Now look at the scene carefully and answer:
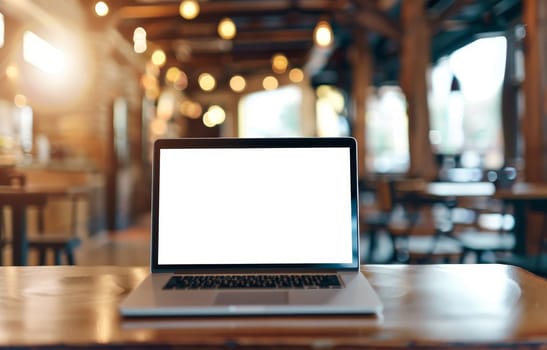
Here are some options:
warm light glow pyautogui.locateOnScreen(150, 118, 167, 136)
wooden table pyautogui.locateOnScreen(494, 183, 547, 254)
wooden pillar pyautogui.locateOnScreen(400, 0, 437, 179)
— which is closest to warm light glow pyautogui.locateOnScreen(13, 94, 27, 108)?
warm light glow pyautogui.locateOnScreen(150, 118, 167, 136)

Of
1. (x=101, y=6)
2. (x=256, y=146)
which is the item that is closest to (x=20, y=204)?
(x=101, y=6)

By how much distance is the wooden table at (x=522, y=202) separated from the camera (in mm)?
3475

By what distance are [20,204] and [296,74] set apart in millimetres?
10316

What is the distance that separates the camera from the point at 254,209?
1250 mm

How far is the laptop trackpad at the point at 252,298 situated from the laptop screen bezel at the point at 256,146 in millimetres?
199

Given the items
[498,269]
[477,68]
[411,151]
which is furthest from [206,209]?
[477,68]

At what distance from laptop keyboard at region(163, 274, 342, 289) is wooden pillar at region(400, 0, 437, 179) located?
5.76 metres

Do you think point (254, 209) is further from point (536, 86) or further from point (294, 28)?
point (294, 28)

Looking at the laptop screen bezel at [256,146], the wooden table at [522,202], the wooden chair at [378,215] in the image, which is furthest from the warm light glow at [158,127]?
the laptop screen bezel at [256,146]

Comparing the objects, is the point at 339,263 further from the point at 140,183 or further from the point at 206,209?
the point at 140,183

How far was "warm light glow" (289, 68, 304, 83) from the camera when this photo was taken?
1301 centimetres

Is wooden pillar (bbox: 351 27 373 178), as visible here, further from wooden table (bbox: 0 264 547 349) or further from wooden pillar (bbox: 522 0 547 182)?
wooden table (bbox: 0 264 547 349)

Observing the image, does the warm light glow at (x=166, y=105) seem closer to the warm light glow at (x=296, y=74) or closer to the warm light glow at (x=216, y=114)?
the warm light glow at (x=216, y=114)

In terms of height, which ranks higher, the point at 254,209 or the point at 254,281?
the point at 254,209
